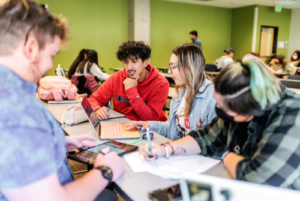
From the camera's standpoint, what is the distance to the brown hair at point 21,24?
660 millimetres

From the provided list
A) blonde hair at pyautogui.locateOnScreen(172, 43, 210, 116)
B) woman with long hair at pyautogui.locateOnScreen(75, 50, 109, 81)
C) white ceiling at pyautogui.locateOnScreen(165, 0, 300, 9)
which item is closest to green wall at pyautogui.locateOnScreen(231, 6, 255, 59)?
white ceiling at pyautogui.locateOnScreen(165, 0, 300, 9)

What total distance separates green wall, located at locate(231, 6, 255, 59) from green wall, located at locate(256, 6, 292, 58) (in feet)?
1.01

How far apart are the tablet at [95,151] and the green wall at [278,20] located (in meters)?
9.36

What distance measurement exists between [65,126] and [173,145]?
35.9 inches

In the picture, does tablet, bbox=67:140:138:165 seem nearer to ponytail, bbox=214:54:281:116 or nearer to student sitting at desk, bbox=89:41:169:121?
ponytail, bbox=214:54:281:116

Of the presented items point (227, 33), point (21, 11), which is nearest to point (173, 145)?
point (21, 11)

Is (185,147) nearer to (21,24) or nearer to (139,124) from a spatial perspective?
(139,124)

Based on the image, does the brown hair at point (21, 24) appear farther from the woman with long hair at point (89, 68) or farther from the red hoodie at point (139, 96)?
the woman with long hair at point (89, 68)

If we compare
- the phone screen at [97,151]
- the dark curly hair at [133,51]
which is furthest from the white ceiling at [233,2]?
the phone screen at [97,151]

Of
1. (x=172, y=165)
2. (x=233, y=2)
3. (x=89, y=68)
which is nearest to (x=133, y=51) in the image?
(x=172, y=165)

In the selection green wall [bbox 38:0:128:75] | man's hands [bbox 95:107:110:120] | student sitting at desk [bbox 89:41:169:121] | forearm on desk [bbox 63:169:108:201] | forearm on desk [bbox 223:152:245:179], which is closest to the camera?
forearm on desk [bbox 63:169:108:201]

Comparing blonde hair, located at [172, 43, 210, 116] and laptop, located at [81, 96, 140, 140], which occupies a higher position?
blonde hair, located at [172, 43, 210, 116]

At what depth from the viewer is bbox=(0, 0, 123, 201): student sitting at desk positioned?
62 centimetres

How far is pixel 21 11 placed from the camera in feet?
2.21
